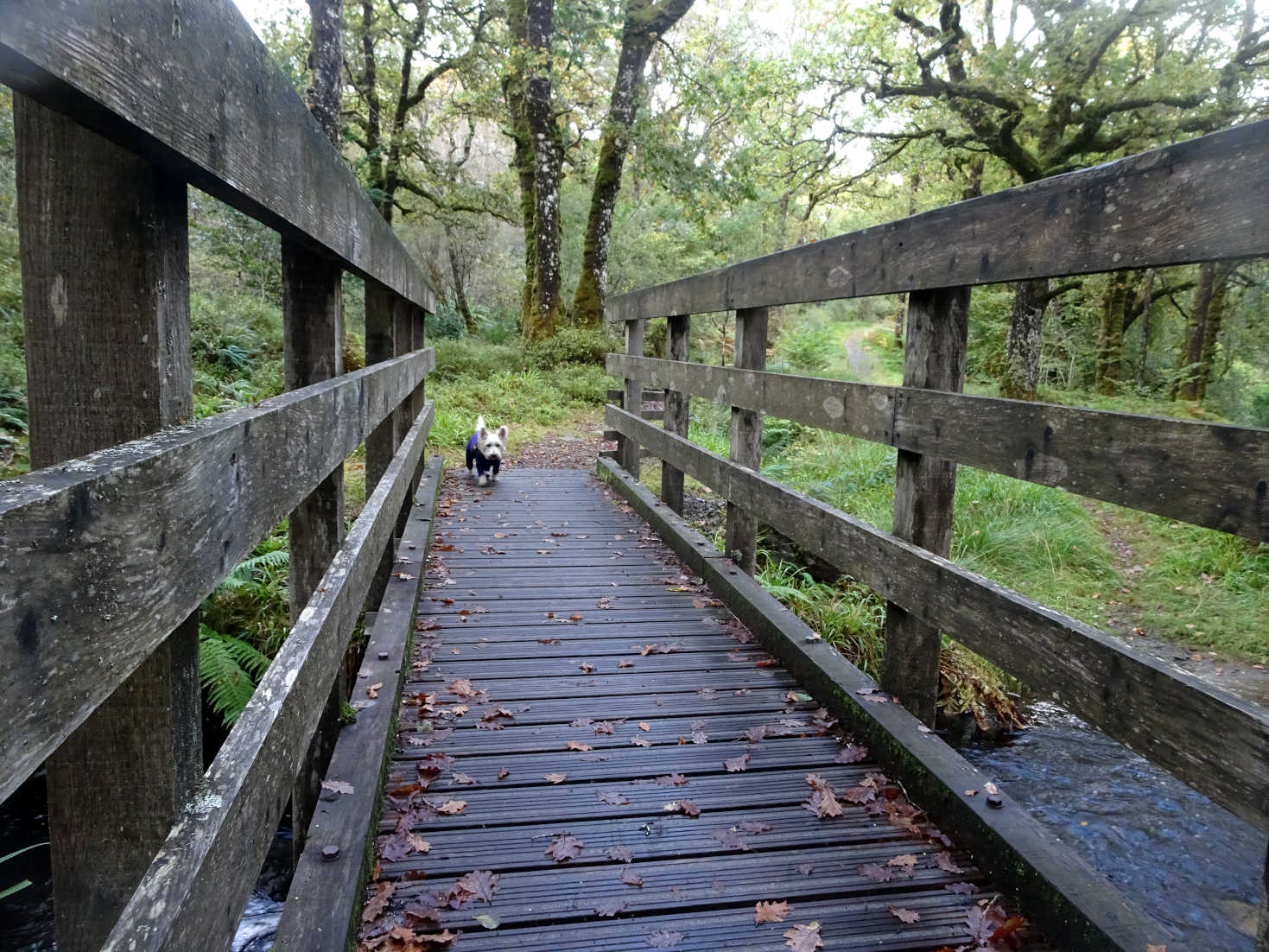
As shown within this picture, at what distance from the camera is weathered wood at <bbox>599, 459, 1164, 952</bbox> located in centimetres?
196

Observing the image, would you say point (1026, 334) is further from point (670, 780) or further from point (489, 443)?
point (670, 780)

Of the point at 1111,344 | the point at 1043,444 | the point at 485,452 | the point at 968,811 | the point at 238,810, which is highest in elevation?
the point at 1111,344

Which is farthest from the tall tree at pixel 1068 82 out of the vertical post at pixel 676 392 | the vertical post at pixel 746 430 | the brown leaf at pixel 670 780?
the brown leaf at pixel 670 780

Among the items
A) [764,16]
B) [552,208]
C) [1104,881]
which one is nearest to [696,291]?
[1104,881]

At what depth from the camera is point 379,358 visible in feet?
16.4

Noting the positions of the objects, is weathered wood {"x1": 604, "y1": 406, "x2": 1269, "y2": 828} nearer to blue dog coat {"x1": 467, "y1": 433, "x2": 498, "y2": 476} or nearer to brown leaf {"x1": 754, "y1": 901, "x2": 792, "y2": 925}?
brown leaf {"x1": 754, "y1": 901, "x2": 792, "y2": 925}

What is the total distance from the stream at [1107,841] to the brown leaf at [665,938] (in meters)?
2.12

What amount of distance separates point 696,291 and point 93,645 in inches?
188

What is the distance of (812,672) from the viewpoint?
11.5ft

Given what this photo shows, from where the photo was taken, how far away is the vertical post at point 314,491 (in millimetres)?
2666

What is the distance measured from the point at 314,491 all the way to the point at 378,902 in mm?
1234

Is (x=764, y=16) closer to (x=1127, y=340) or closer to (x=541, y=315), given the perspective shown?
(x=1127, y=340)

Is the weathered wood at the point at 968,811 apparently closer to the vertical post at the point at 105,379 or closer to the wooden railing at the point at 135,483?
the wooden railing at the point at 135,483

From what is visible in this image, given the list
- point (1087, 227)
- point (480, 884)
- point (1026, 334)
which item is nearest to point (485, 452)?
point (480, 884)
